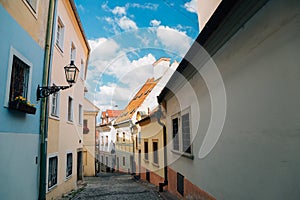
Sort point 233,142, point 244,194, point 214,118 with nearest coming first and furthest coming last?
1. point 244,194
2. point 233,142
3. point 214,118

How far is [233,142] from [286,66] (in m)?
1.57

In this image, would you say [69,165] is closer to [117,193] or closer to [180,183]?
[117,193]

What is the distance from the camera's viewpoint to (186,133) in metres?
6.10

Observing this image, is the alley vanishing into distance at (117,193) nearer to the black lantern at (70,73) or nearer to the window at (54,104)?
the window at (54,104)

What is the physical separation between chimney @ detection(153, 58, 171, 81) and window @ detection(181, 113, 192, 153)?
11.4 meters

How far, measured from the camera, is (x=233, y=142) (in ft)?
11.1

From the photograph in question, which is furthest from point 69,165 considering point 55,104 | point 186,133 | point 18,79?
point 186,133

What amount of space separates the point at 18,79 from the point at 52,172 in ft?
13.2

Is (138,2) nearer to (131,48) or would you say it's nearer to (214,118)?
(131,48)

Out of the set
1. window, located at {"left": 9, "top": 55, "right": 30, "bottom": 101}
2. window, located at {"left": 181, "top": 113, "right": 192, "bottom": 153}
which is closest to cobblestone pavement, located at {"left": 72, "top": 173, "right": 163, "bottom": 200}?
window, located at {"left": 181, "top": 113, "right": 192, "bottom": 153}

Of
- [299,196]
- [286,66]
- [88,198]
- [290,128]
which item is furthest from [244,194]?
[88,198]

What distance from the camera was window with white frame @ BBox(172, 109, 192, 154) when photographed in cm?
592

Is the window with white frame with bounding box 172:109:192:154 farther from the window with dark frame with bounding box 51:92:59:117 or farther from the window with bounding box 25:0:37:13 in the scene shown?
the window with bounding box 25:0:37:13

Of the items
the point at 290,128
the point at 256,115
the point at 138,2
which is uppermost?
the point at 138,2
